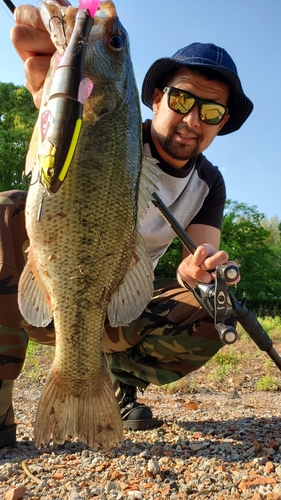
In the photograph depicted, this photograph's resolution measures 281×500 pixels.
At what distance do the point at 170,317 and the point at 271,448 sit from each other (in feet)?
4.14

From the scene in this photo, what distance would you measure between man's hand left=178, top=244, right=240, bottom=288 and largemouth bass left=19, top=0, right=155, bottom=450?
61 cm

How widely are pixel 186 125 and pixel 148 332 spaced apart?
1842 mm

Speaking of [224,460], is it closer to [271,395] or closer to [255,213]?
[271,395]

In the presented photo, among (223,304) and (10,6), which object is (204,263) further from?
(10,6)

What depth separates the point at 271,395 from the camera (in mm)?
5680

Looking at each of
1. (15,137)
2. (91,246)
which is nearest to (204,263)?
(91,246)

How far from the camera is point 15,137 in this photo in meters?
25.1

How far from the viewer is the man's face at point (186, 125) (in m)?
4.02

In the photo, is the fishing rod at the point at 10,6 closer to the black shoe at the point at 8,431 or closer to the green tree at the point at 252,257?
the black shoe at the point at 8,431

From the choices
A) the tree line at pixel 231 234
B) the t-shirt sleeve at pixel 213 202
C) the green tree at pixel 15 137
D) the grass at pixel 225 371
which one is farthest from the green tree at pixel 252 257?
the t-shirt sleeve at pixel 213 202

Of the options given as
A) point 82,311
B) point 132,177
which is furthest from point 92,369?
point 132,177

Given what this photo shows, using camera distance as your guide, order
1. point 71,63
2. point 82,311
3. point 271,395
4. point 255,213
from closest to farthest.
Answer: point 71,63 → point 82,311 → point 271,395 → point 255,213

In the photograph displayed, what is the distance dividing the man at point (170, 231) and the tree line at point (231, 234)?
64.7ft

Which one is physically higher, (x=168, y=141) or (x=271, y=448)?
(x=168, y=141)
